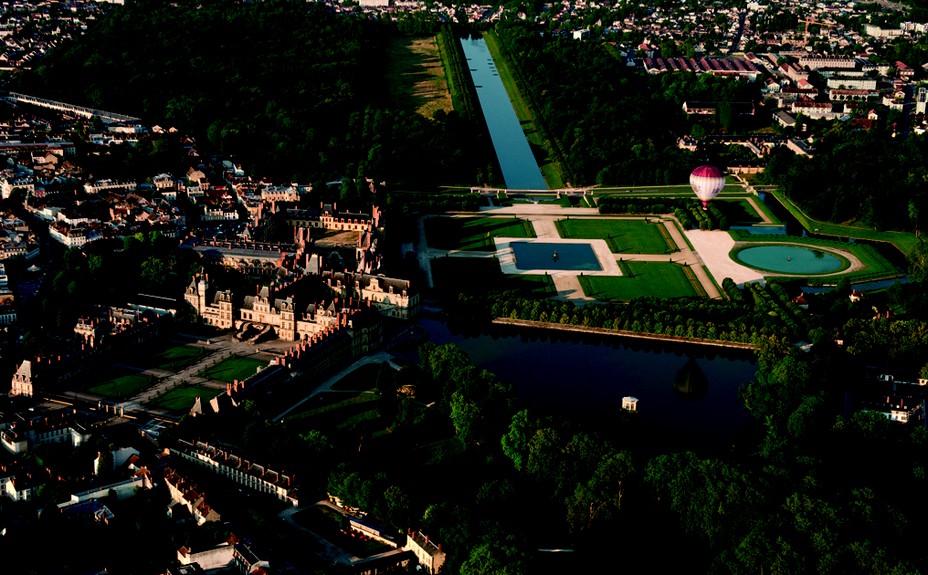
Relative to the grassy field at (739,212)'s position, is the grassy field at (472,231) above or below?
below

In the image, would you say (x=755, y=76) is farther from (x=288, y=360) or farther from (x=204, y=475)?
(x=204, y=475)

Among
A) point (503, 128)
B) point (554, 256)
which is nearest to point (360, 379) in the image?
point (554, 256)

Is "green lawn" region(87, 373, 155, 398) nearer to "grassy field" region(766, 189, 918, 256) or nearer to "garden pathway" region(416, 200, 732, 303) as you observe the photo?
"garden pathway" region(416, 200, 732, 303)

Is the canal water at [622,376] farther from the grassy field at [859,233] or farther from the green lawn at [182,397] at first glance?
the grassy field at [859,233]

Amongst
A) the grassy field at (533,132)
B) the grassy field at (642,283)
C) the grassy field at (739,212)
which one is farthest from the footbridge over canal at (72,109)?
the grassy field at (739,212)

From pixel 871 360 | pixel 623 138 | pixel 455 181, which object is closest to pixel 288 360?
pixel 871 360

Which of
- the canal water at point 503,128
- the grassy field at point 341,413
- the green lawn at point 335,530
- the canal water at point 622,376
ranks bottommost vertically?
the canal water at point 622,376
